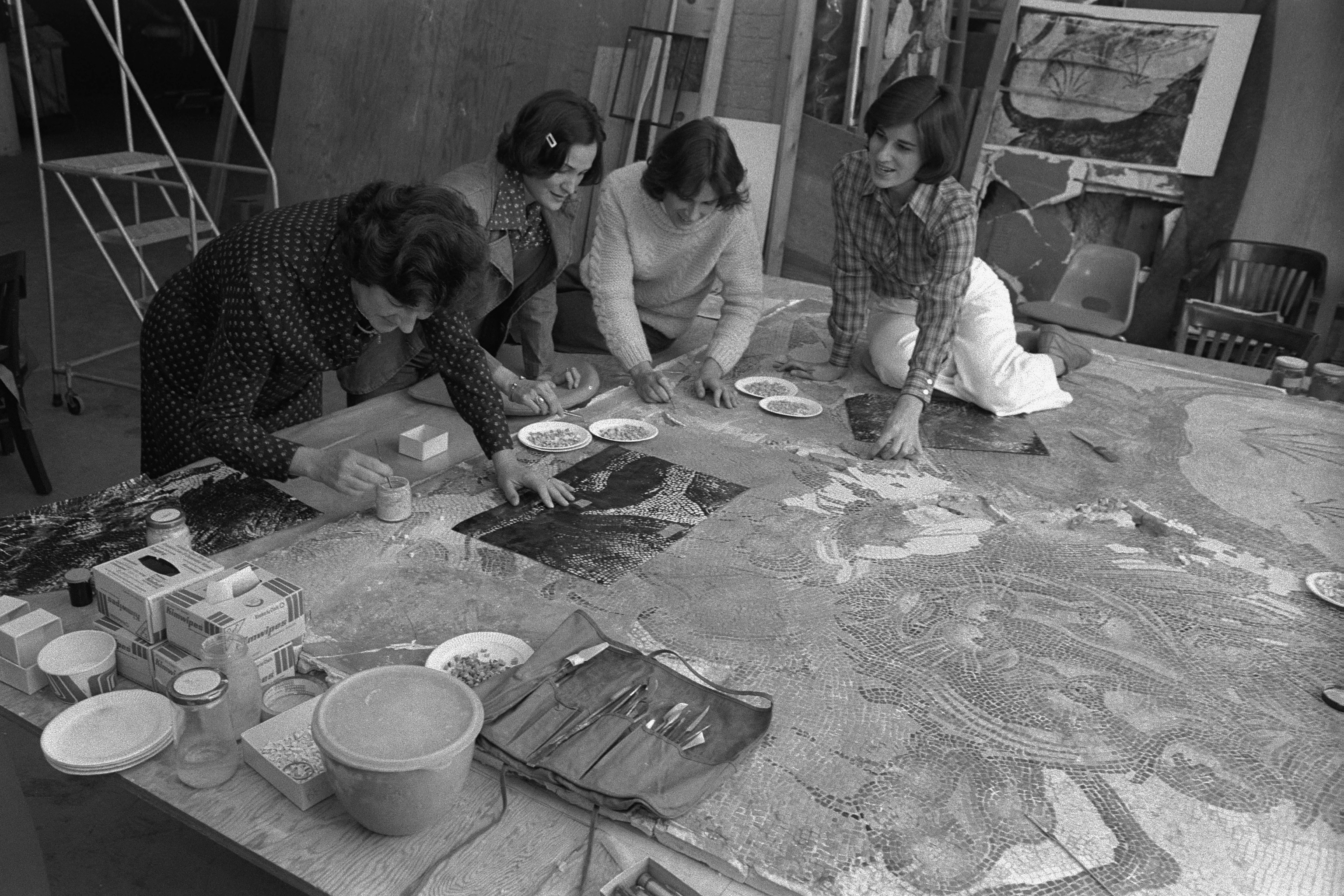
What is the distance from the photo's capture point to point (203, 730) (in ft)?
5.28

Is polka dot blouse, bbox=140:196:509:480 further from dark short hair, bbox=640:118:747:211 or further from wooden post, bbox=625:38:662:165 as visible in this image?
wooden post, bbox=625:38:662:165

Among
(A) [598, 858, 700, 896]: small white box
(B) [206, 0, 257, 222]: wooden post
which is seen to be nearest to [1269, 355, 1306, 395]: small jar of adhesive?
(A) [598, 858, 700, 896]: small white box

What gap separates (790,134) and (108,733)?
475cm

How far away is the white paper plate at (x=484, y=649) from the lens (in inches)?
73.1

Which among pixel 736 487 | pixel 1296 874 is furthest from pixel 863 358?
pixel 1296 874

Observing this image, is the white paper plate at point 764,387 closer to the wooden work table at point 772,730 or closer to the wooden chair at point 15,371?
the wooden work table at point 772,730

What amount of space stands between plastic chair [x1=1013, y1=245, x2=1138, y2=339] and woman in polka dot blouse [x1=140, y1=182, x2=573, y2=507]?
11.2ft

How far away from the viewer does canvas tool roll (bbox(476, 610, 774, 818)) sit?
1.58m

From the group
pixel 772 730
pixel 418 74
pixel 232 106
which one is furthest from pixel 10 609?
pixel 232 106

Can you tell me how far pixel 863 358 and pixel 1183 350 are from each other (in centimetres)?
184

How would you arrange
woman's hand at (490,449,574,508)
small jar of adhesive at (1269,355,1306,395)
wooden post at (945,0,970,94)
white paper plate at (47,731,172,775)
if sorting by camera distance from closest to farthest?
white paper plate at (47,731,172,775)
woman's hand at (490,449,574,508)
small jar of adhesive at (1269,355,1306,395)
wooden post at (945,0,970,94)

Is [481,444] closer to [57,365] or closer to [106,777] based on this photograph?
[106,777]

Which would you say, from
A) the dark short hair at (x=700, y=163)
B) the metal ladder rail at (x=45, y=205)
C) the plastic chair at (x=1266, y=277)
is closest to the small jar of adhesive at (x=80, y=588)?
the dark short hair at (x=700, y=163)

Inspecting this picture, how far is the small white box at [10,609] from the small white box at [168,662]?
0.32 meters
